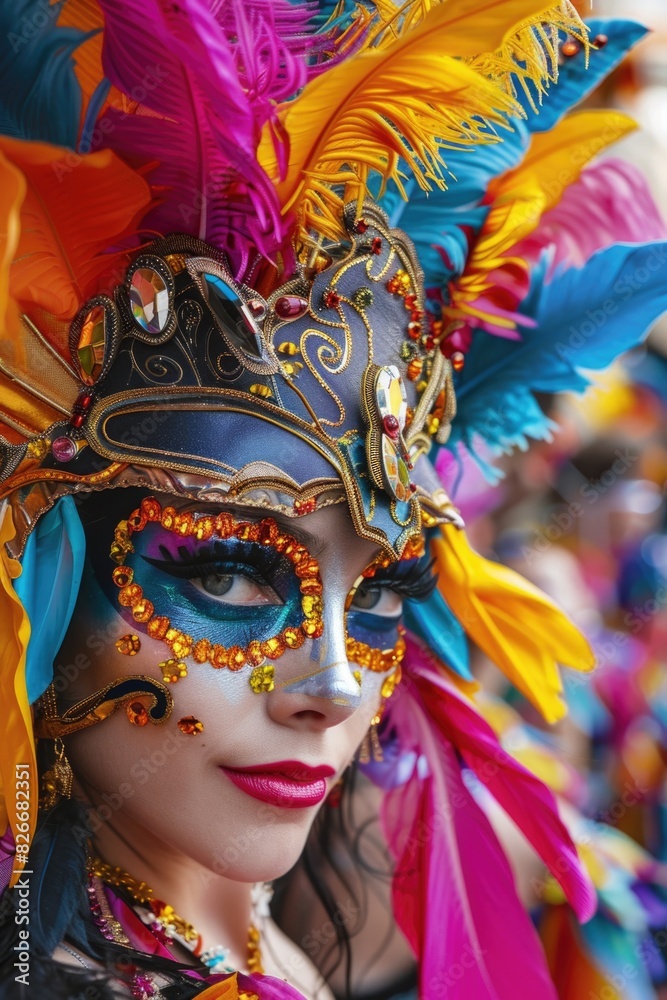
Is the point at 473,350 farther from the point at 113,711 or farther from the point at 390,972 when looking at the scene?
the point at 390,972

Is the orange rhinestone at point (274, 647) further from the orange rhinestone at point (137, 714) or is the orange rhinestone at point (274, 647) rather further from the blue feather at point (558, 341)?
the blue feather at point (558, 341)

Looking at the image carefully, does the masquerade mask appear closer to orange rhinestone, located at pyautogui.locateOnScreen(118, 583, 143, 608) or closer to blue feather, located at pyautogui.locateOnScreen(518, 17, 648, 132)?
orange rhinestone, located at pyautogui.locateOnScreen(118, 583, 143, 608)

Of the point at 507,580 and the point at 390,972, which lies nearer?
the point at 507,580

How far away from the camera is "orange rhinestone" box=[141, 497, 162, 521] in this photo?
4.76 ft

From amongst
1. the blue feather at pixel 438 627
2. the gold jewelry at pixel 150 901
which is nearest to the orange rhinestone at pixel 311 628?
the gold jewelry at pixel 150 901

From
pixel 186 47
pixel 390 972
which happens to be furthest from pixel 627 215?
pixel 390 972

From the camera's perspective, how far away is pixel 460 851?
6.79 feet

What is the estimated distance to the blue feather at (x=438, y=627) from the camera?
2.04 m

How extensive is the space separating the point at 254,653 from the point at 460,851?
0.79 meters

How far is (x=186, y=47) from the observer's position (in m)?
1.28

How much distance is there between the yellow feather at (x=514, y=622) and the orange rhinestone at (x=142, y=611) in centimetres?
59

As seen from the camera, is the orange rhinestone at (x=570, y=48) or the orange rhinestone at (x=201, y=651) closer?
the orange rhinestone at (x=201, y=651)

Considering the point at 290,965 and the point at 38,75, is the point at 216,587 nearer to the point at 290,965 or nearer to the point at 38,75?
the point at 38,75

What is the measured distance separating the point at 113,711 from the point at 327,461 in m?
0.41
